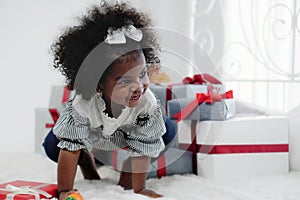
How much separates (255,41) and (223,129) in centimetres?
57

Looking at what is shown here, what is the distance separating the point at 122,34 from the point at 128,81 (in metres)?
0.11

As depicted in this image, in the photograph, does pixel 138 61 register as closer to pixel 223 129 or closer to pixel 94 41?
pixel 94 41

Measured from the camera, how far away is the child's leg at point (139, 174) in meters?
1.13

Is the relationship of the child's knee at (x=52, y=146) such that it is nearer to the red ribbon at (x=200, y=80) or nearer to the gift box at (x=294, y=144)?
the red ribbon at (x=200, y=80)

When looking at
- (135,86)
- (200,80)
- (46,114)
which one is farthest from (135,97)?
(46,114)

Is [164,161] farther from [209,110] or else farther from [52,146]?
[52,146]

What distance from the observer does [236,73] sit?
1945 mm

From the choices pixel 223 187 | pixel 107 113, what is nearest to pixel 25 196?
pixel 107 113

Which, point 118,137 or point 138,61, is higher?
point 138,61

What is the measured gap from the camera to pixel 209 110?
1.35m

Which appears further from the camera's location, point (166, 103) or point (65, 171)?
point (166, 103)

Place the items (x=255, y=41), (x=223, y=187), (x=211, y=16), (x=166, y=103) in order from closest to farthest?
(x=223, y=187), (x=166, y=103), (x=255, y=41), (x=211, y=16)

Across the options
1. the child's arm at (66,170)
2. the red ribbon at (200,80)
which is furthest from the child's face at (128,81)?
the red ribbon at (200,80)

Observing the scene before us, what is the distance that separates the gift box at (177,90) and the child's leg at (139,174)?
0.39m
